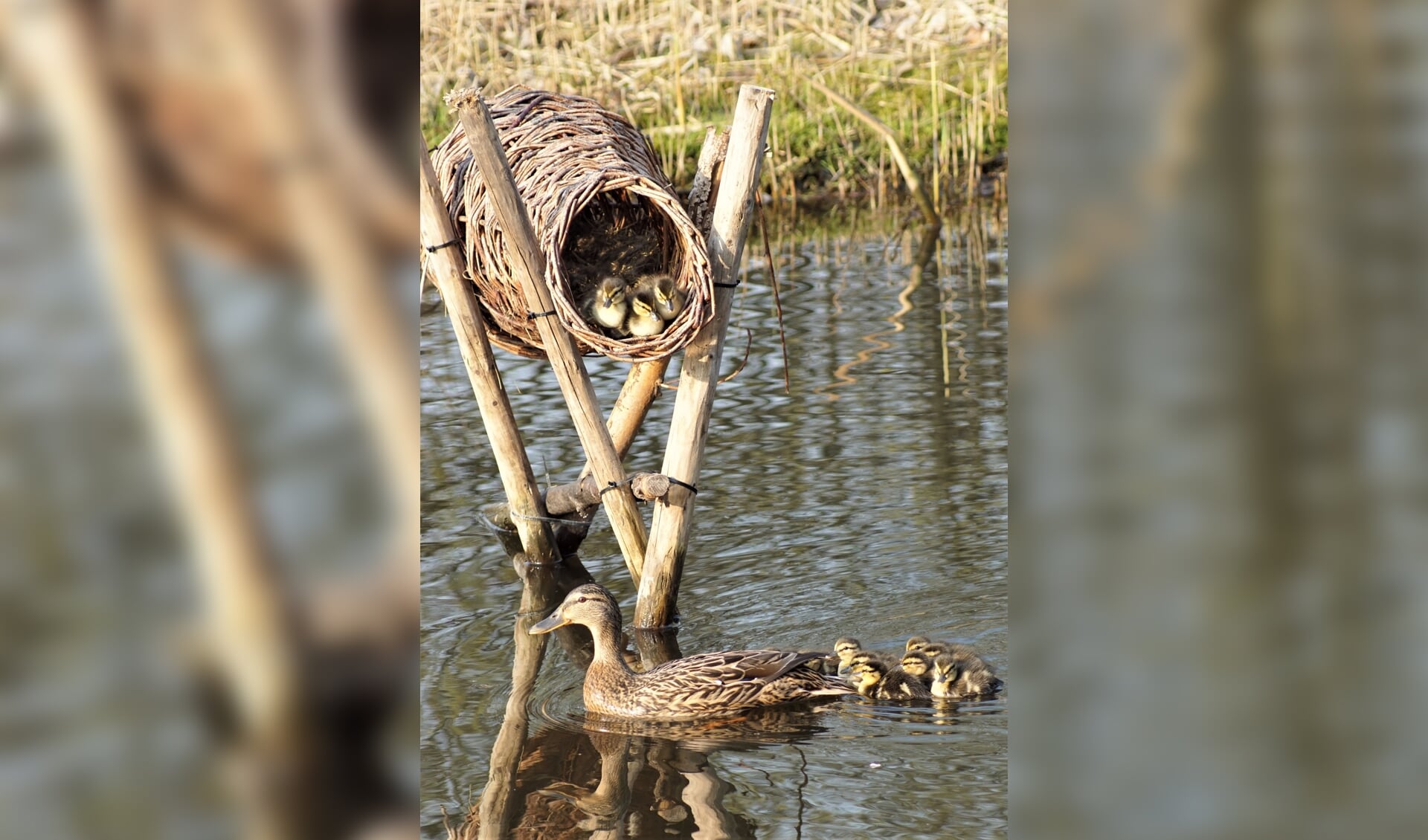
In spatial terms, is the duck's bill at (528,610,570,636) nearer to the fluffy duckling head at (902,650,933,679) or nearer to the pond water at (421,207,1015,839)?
Answer: the pond water at (421,207,1015,839)

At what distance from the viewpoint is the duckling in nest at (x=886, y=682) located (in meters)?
4.61

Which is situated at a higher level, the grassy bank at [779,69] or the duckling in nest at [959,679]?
the grassy bank at [779,69]

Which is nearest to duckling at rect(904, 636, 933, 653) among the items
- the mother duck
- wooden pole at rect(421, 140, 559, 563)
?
the mother duck

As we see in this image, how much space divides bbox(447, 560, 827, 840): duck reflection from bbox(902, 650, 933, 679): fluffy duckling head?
13.1 inches

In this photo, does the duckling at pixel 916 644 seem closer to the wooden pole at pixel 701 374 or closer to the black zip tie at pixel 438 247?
the wooden pole at pixel 701 374

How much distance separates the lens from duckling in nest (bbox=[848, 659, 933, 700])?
461 cm

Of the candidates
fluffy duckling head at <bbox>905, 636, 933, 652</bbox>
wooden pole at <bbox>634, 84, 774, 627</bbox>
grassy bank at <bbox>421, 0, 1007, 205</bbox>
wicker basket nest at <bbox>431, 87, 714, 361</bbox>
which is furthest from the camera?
grassy bank at <bbox>421, 0, 1007, 205</bbox>

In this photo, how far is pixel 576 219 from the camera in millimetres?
6062

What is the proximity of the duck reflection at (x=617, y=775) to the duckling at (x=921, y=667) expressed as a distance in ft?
1.10

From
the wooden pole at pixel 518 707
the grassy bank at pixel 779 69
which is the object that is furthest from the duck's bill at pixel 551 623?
the grassy bank at pixel 779 69
